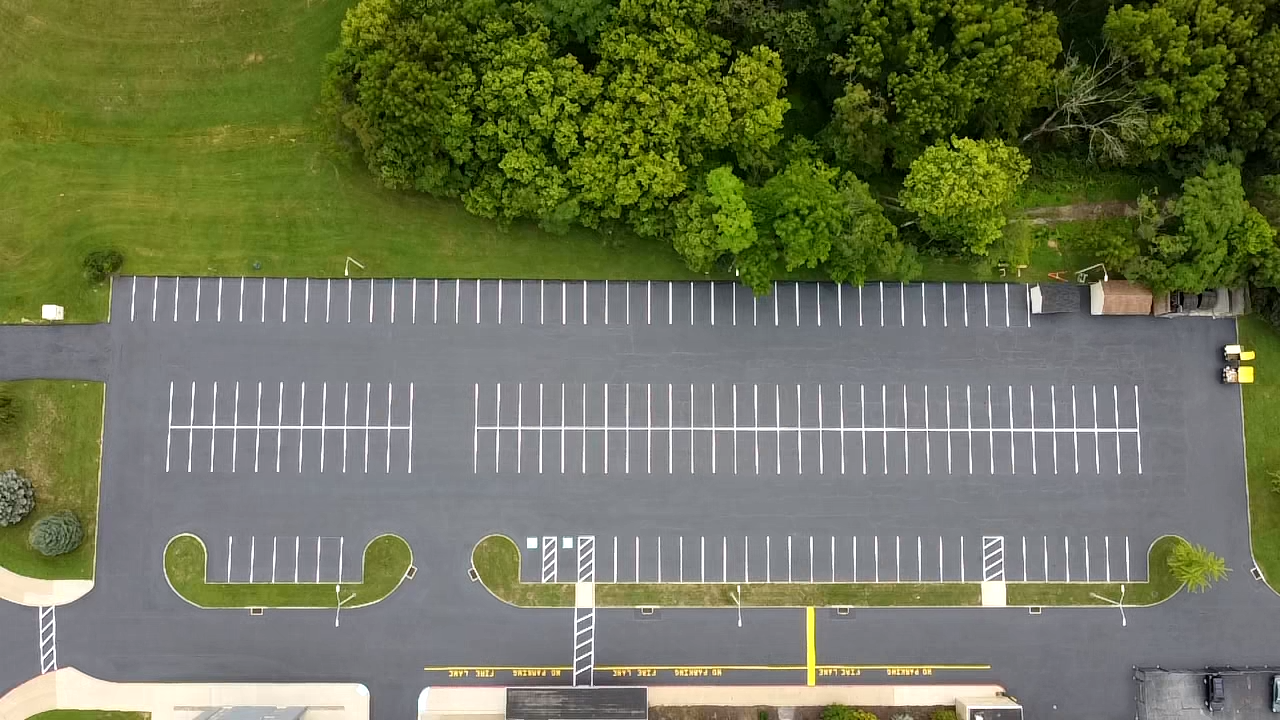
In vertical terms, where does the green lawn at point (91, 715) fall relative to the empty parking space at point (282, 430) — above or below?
below

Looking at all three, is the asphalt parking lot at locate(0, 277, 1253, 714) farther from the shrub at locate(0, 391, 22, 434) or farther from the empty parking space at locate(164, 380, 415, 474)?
the shrub at locate(0, 391, 22, 434)

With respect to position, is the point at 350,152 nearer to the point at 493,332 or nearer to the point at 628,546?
the point at 493,332

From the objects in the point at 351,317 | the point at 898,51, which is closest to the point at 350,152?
the point at 351,317

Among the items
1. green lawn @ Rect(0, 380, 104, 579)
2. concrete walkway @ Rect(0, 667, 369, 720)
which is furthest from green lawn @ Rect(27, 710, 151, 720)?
green lawn @ Rect(0, 380, 104, 579)

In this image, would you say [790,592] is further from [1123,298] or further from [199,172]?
[199,172]

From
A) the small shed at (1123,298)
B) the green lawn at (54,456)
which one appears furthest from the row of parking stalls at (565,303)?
the green lawn at (54,456)

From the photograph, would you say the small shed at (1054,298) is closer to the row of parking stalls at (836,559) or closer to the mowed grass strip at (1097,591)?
the row of parking stalls at (836,559)

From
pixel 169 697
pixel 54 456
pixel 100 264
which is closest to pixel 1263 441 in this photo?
pixel 169 697
